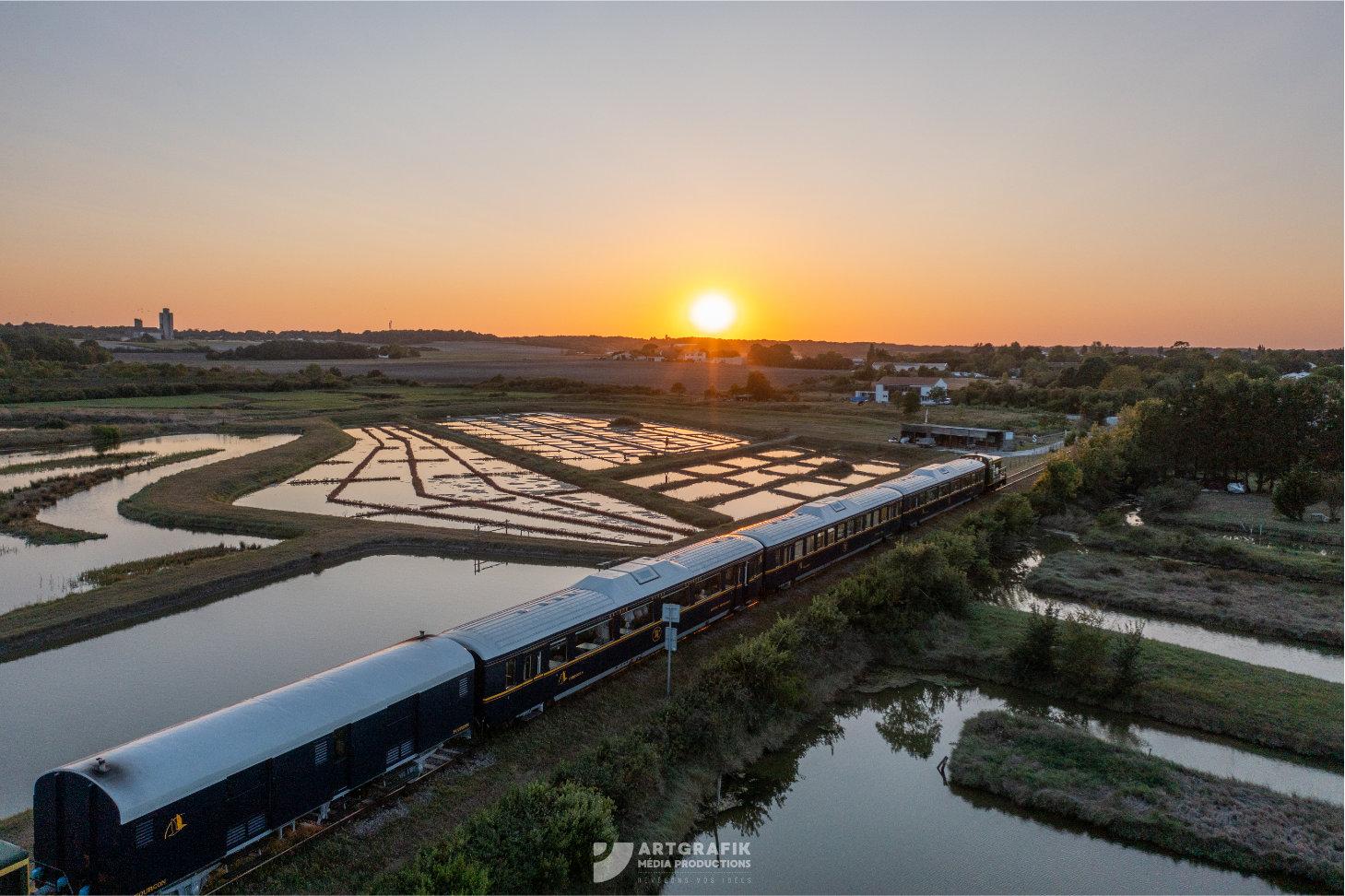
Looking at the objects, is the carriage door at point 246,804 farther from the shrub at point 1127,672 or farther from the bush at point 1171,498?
the bush at point 1171,498

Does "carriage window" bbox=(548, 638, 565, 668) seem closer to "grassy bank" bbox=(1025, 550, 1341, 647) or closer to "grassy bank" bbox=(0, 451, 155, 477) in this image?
"grassy bank" bbox=(1025, 550, 1341, 647)

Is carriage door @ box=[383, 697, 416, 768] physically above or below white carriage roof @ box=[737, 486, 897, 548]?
below

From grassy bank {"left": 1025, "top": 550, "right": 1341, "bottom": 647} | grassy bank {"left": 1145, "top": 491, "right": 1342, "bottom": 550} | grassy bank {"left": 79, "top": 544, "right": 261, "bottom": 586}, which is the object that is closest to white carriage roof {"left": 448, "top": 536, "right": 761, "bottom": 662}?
grassy bank {"left": 1025, "top": 550, "right": 1341, "bottom": 647}

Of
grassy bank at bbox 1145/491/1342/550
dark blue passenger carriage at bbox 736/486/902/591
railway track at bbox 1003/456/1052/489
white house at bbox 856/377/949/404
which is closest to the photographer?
dark blue passenger carriage at bbox 736/486/902/591

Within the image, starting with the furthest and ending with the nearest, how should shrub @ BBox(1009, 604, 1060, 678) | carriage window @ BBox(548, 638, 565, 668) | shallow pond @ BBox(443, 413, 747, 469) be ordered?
shallow pond @ BBox(443, 413, 747, 469)
shrub @ BBox(1009, 604, 1060, 678)
carriage window @ BBox(548, 638, 565, 668)

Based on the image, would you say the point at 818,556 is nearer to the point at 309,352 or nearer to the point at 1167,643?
the point at 1167,643

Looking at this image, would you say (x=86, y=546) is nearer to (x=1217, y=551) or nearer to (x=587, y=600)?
(x=587, y=600)
